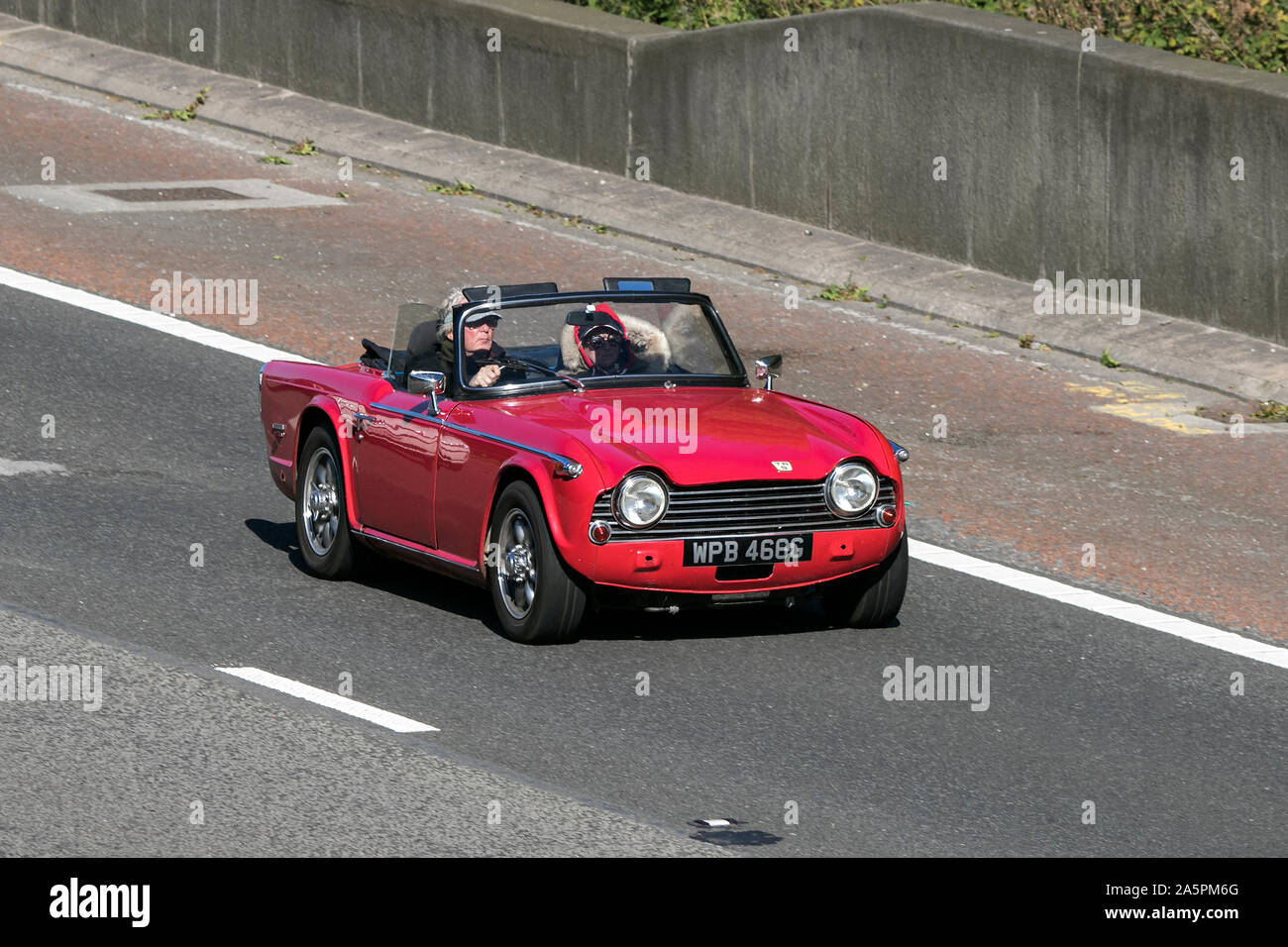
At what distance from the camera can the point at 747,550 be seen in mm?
10133

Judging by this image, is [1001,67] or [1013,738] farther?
[1001,67]

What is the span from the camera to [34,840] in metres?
7.46

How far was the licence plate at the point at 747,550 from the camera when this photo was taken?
1008cm

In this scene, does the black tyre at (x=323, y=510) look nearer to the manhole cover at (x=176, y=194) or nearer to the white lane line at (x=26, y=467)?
the white lane line at (x=26, y=467)

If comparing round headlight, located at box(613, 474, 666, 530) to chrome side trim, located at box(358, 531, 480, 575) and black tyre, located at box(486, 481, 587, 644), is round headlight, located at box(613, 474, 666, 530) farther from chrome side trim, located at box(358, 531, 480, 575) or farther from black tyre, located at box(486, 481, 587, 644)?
chrome side trim, located at box(358, 531, 480, 575)

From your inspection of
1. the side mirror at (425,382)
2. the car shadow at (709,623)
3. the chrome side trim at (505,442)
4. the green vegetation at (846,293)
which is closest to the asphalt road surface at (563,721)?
the car shadow at (709,623)

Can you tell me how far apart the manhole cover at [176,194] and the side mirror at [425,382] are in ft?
32.2

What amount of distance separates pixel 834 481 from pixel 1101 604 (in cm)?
195

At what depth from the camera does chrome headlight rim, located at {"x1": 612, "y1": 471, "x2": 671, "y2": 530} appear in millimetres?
9914

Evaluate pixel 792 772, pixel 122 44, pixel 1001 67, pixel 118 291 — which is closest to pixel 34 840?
pixel 792 772

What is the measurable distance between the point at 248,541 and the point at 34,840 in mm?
4625

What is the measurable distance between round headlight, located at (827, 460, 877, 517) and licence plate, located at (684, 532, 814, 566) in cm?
18

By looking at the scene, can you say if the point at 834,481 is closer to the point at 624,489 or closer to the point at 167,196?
the point at 624,489
